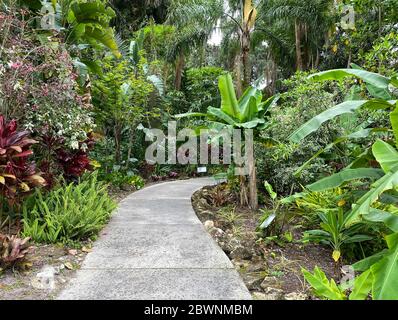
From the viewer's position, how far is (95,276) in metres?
3.40

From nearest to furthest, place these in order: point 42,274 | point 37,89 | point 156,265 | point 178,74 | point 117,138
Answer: point 42,274 < point 156,265 < point 37,89 < point 117,138 < point 178,74

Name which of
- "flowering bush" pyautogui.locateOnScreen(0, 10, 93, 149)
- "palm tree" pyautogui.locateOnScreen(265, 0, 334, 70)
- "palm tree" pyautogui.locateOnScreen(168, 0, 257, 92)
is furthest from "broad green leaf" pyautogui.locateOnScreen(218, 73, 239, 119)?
"palm tree" pyautogui.locateOnScreen(265, 0, 334, 70)

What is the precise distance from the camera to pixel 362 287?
8.52 feet

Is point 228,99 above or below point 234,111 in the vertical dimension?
above

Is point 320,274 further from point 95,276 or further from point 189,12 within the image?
point 189,12

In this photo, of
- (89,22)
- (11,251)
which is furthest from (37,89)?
(89,22)

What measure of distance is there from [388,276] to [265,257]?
1.78 m

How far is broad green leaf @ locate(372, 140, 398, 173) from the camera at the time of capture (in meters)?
2.77

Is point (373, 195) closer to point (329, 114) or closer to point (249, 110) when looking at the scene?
point (329, 114)

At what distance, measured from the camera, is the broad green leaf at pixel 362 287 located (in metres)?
2.57

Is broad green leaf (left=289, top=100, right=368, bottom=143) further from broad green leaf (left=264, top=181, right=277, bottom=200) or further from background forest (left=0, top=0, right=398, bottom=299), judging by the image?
broad green leaf (left=264, top=181, right=277, bottom=200)

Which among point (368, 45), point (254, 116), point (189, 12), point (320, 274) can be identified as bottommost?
point (320, 274)

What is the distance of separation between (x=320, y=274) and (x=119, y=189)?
7127 mm
